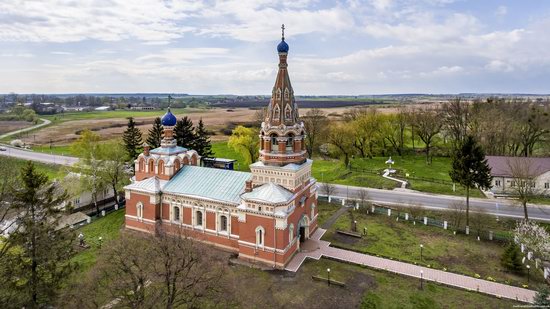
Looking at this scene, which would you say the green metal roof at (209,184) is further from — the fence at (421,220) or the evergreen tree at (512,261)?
A: the evergreen tree at (512,261)

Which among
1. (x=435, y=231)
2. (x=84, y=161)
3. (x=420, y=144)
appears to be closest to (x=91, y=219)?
(x=84, y=161)

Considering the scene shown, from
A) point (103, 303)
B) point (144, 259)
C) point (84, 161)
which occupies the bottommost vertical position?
point (103, 303)

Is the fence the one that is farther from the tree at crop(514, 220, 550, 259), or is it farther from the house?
the house

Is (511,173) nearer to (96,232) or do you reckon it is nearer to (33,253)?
(96,232)

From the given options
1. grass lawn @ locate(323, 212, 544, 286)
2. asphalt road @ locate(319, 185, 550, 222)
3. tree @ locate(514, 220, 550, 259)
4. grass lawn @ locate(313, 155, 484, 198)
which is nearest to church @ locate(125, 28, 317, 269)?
grass lawn @ locate(323, 212, 544, 286)

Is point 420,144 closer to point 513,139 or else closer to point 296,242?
point 513,139

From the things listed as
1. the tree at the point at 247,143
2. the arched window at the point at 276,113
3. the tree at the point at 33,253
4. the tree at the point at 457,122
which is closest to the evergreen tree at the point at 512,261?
the arched window at the point at 276,113
